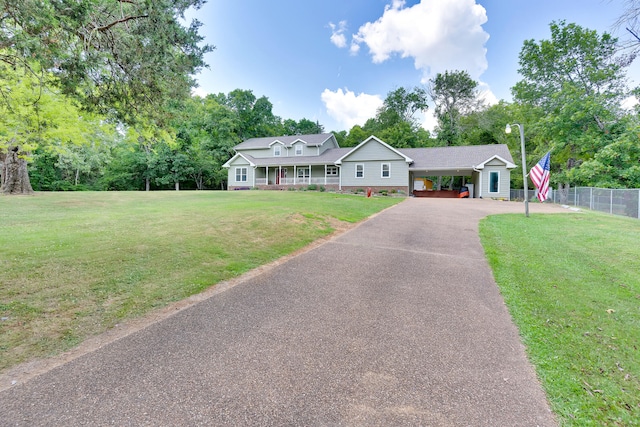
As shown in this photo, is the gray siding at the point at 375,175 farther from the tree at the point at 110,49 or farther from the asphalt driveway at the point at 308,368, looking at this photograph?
the asphalt driveway at the point at 308,368

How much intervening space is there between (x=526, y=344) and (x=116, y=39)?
803 centimetres

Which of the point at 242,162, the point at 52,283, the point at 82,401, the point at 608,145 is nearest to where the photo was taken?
the point at 82,401

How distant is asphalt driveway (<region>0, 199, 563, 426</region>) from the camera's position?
2.29 m

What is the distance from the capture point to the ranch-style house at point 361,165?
2670 centimetres

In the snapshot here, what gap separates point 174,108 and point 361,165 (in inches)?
935

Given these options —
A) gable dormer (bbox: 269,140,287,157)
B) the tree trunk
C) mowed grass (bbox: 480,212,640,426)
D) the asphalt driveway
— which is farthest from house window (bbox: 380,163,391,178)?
the tree trunk

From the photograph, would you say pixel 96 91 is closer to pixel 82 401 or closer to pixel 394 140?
pixel 82 401

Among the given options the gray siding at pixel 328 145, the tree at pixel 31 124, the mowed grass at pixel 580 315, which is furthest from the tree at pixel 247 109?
the mowed grass at pixel 580 315

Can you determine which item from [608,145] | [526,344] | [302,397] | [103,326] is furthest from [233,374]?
[608,145]

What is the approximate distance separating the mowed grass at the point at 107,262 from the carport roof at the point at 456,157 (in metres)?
20.2

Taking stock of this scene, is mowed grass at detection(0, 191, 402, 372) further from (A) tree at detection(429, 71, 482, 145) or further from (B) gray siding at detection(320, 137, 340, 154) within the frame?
(A) tree at detection(429, 71, 482, 145)

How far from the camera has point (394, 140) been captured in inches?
1807

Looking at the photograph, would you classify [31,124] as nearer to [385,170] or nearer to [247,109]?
[385,170]

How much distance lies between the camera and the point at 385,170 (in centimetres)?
2881
